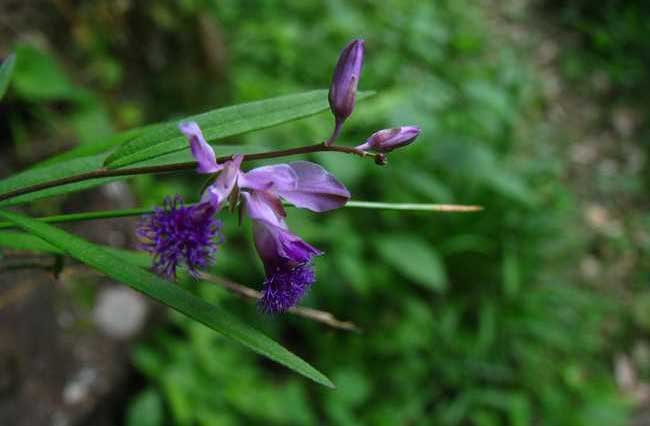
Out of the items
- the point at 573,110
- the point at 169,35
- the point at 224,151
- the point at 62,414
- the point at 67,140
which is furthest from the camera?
the point at 573,110

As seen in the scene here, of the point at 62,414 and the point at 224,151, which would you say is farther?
the point at 62,414

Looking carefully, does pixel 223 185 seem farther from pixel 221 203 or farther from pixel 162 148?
pixel 162 148

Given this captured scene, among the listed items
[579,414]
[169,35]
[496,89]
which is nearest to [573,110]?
[496,89]

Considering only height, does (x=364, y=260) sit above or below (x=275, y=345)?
below

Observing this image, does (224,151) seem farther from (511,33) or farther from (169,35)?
(511,33)

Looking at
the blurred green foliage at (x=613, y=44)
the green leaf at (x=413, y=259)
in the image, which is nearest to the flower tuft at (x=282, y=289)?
the green leaf at (x=413, y=259)

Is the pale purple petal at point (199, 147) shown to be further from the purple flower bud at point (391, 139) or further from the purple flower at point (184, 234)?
the purple flower bud at point (391, 139)

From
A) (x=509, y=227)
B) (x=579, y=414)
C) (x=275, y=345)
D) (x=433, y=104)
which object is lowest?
(x=579, y=414)

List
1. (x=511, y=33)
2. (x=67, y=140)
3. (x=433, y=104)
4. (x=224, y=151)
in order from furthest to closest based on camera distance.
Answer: (x=511, y=33) → (x=433, y=104) → (x=67, y=140) → (x=224, y=151)
